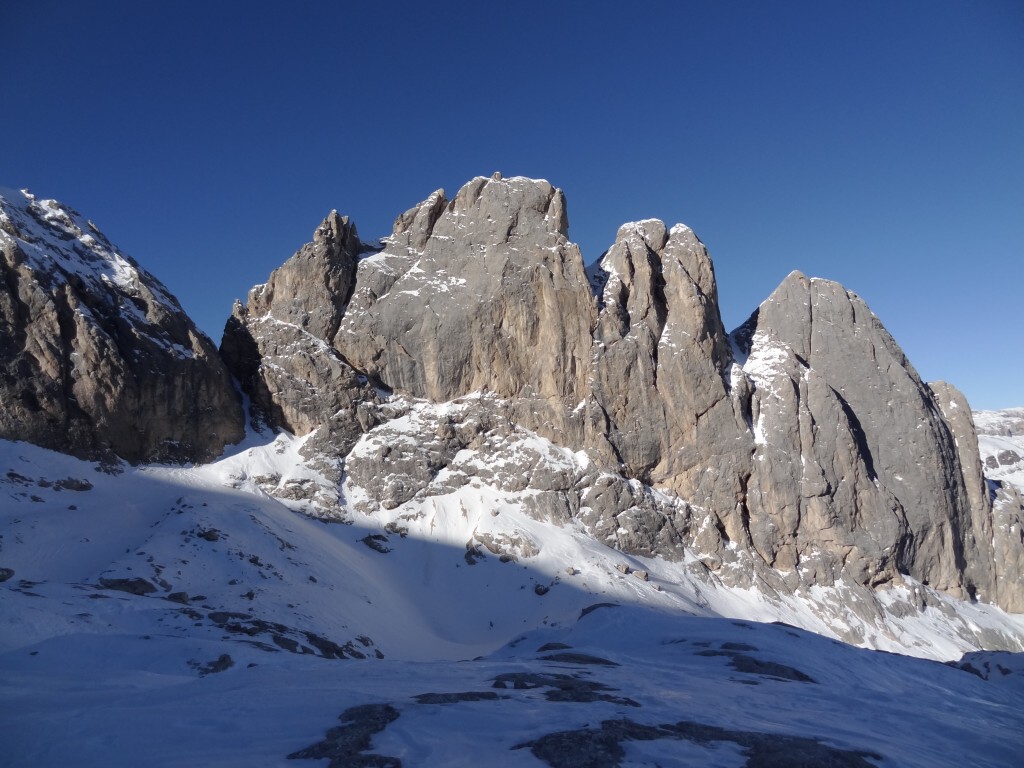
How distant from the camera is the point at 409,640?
145 feet

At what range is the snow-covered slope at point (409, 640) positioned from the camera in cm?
1010

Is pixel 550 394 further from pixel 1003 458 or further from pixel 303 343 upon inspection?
pixel 1003 458

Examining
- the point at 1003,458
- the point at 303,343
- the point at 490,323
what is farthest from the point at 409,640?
the point at 1003,458

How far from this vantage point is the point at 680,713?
12375 mm

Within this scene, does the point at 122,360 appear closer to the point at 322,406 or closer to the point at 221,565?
the point at 322,406

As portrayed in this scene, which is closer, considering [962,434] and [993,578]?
[993,578]

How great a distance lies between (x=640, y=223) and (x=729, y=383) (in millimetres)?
21772

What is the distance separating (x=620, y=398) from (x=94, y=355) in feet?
159

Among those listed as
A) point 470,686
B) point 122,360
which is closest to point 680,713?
point 470,686

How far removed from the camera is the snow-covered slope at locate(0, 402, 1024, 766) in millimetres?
10102

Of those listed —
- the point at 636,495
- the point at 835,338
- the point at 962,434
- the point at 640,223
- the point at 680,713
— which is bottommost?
the point at 680,713

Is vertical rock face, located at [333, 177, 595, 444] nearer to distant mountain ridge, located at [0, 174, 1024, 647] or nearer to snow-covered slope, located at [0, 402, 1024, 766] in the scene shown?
distant mountain ridge, located at [0, 174, 1024, 647]

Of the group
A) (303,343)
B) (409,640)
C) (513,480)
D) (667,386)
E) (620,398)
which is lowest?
(409,640)

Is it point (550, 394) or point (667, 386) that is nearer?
point (550, 394)
